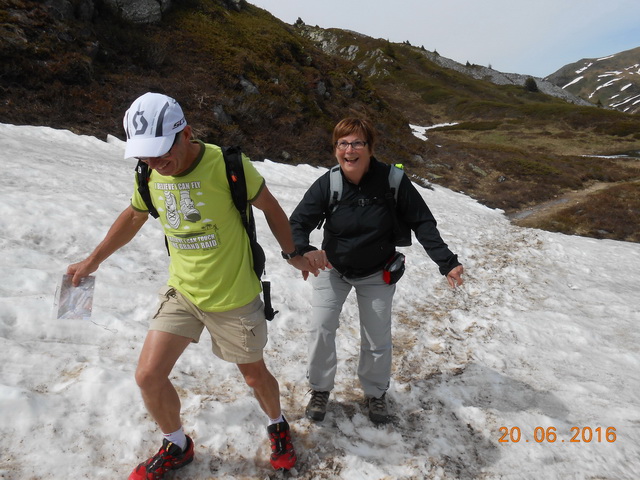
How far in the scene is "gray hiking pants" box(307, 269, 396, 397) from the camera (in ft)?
12.1

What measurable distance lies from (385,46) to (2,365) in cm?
9358

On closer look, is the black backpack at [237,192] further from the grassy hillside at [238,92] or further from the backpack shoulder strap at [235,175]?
A: the grassy hillside at [238,92]

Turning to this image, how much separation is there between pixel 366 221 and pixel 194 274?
1586 millimetres

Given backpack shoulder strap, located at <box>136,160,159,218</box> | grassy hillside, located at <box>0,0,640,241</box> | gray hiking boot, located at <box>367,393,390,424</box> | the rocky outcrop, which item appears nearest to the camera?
backpack shoulder strap, located at <box>136,160,159,218</box>

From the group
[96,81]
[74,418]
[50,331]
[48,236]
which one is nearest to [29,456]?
[74,418]

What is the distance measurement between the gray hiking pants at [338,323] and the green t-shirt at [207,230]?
101 cm

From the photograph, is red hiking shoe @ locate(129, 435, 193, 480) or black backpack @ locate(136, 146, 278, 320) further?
red hiking shoe @ locate(129, 435, 193, 480)

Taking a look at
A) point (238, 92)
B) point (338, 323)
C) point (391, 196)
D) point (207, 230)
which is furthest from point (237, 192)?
point (238, 92)

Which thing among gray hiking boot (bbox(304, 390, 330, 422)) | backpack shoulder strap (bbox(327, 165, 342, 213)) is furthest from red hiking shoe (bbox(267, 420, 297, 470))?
backpack shoulder strap (bbox(327, 165, 342, 213))

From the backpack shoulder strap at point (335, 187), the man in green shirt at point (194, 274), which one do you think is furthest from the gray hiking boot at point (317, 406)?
the backpack shoulder strap at point (335, 187)

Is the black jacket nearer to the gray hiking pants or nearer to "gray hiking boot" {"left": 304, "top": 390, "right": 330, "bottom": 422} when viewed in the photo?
the gray hiking pants

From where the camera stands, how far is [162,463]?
Answer: 9.30 feet

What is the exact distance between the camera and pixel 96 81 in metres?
14.9

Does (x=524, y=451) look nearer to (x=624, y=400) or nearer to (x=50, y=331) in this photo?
(x=624, y=400)
